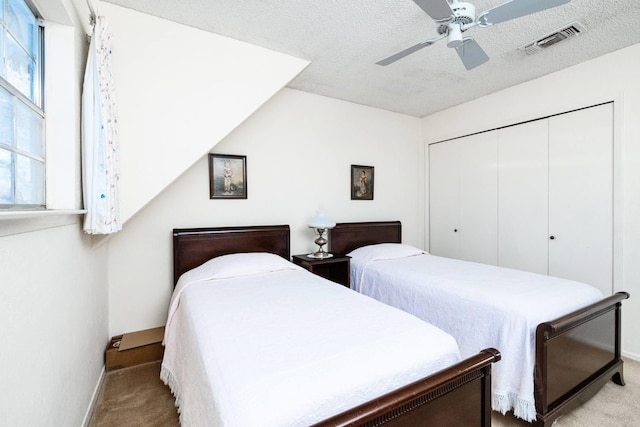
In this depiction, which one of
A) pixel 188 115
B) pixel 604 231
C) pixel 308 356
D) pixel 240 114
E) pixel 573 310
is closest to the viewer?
pixel 308 356

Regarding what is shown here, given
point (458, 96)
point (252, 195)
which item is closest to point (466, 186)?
point (458, 96)

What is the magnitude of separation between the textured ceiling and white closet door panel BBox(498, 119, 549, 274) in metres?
0.62

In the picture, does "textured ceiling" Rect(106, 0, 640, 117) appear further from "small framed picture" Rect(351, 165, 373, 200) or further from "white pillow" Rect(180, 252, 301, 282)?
"white pillow" Rect(180, 252, 301, 282)

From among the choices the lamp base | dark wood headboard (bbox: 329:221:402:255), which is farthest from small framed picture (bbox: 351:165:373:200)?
the lamp base

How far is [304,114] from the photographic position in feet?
11.0

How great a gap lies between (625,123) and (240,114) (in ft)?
10.9

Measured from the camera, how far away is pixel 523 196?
3150mm

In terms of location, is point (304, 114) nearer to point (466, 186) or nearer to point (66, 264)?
point (466, 186)

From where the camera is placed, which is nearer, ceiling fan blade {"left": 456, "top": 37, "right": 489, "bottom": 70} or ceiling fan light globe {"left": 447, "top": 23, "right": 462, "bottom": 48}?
ceiling fan light globe {"left": 447, "top": 23, "right": 462, "bottom": 48}

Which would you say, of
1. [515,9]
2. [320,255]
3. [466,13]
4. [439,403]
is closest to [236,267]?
[320,255]

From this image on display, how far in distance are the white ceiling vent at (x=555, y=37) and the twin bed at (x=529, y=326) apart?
1.91 meters

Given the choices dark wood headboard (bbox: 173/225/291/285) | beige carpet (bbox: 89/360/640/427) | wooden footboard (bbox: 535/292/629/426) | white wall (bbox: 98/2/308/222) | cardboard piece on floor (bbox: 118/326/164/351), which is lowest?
beige carpet (bbox: 89/360/640/427)

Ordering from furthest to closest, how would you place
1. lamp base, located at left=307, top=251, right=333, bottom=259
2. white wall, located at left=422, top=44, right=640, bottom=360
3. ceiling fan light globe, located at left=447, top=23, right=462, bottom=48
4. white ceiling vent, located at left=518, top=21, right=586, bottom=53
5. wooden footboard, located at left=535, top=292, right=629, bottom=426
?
lamp base, located at left=307, top=251, right=333, bottom=259, white wall, located at left=422, top=44, right=640, bottom=360, white ceiling vent, located at left=518, top=21, right=586, bottom=53, ceiling fan light globe, located at left=447, top=23, right=462, bottom=48, wooden footboard, located at left=535, top=292, right=629, bottom=426

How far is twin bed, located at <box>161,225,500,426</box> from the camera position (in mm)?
923
